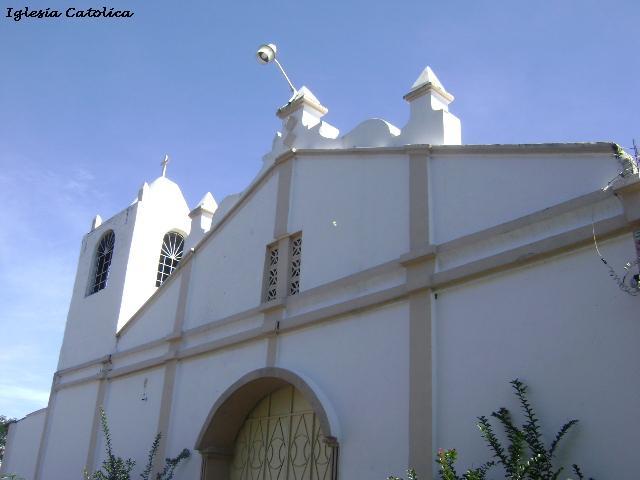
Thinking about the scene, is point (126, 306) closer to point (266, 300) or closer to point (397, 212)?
point (266, 300)

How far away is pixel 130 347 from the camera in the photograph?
13352 mm

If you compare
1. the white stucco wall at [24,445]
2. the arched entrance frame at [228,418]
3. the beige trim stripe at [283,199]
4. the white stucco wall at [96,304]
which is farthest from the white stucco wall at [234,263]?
the white stucco wall at [24,445]

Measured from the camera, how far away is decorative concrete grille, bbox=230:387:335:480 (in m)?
9.25

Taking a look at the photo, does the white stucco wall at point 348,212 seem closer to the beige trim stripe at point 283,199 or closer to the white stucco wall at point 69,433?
the beige trim stripe at point 283,199

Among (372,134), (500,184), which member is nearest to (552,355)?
(500,184)

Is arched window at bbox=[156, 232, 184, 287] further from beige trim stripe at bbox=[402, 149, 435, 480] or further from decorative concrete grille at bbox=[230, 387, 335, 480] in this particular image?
beige trim stripe at bbox=[402, 149, 435, 480]

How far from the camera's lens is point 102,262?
1603 centimetres

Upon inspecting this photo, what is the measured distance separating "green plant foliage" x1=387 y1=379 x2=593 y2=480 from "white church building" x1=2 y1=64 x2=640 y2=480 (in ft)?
0.39

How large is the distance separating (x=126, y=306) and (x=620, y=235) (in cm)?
1016

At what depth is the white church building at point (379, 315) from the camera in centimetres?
656

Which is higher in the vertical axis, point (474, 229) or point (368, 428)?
point (474, 229)

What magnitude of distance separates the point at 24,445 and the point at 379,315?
418 inches

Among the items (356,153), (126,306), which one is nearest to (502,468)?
(356,153)

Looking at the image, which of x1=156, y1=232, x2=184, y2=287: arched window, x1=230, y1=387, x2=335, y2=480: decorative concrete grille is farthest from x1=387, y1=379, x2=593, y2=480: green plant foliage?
x1=156, y1=232, x2=184, y2=287: arched window
